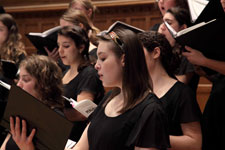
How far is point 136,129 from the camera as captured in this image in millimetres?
1472

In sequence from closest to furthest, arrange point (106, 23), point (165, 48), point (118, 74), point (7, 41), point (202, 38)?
point (118, 74) → point (202, 38) → point (165, 48) → point (7, 41) → point (106, 23)

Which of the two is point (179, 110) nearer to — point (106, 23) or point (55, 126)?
point (55, 126)

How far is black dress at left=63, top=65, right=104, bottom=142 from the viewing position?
98.2 inches

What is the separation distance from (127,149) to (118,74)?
1.07 ft

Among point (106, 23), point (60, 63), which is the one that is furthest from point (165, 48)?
point (106, 23)

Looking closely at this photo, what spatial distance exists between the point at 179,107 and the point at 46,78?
2.77 feet

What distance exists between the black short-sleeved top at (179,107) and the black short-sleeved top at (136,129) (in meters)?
0.40

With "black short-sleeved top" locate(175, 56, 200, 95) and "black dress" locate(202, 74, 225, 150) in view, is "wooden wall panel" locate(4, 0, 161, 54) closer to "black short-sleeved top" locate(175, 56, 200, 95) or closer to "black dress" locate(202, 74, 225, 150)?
"black short-sleeved top" locate(175, 56, 200, 95)

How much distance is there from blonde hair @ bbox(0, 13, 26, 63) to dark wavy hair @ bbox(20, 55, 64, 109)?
1.04 metres

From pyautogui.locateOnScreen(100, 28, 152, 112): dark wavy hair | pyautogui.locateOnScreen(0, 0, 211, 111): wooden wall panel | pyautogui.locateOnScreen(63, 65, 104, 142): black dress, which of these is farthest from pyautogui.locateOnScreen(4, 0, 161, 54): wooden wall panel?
pyautogui.locateOnScreen(100, 28, 152, 112): dark wavy hair

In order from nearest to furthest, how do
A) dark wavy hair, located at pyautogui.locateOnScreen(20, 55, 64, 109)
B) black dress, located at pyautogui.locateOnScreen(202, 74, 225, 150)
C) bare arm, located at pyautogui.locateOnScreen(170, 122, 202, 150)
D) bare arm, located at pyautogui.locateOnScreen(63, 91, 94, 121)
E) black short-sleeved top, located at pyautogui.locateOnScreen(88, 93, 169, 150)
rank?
black short-sleeved top, located at pyautogui.locateOnScreen(88, 93, 169, 150) < bare arm, located at pyautogui.locateOnScreen(170, 122, 202, 150) < black dress, located at pyautogui.locateOnScreen(202, 74, 225, 150) < dark wavy hair, located at pyautogui.locateOnScreen(20, 55, 64, 109) < bare arm, located at pyautogui.locateOnScreen(63, 91, 94, 121)

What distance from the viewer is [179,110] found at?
189 centimetres

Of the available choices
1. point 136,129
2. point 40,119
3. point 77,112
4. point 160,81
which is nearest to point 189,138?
point 160,81

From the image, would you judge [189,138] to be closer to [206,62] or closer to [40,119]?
[206,62]
